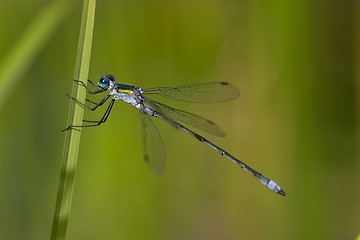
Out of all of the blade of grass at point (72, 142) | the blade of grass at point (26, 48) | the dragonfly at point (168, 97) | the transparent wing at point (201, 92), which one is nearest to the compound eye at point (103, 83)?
the dragonfly at point (168, 97)

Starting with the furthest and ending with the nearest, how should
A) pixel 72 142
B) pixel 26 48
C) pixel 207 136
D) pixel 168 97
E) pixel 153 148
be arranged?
pixel 207 136 → pixel 168 97 → pixel 153 148 → pixel 26 48 → pixel 72 142

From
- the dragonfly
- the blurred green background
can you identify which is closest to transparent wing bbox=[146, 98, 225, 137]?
the dragonfly

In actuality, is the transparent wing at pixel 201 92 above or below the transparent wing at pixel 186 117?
above

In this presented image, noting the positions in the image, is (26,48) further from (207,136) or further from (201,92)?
(207,136)

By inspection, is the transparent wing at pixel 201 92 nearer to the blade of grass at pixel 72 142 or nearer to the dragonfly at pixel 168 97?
the dragonfly at pixel 168 97

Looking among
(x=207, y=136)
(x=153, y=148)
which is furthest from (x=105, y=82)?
(x=207, y=136)

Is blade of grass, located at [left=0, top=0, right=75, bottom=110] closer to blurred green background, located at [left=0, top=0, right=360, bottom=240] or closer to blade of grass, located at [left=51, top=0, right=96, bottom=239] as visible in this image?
blade of grass, located at [left=51, top=0, right=96, bottom=239]

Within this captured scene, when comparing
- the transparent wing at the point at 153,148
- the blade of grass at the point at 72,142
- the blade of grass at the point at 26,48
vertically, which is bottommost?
the blade of grass at the point at 72,142
